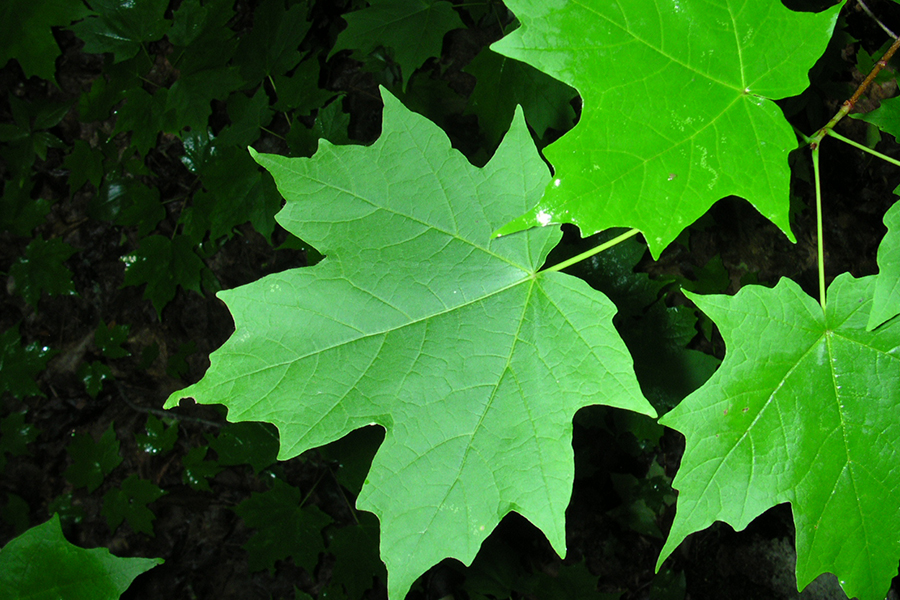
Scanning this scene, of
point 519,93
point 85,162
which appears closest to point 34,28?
point 85,162

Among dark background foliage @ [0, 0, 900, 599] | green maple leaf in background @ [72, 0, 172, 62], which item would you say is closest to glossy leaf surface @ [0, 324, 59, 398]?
dark background foliage @ [0, 0, 900, 599]

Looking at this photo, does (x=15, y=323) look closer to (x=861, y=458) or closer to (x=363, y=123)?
(x=363, y=123)

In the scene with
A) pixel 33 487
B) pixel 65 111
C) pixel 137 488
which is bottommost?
pixel 33 487

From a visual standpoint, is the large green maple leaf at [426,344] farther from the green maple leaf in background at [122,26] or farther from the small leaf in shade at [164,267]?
the green maple leaf in background at [122,26]

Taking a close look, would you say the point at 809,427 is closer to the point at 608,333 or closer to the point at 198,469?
the point at 608,333

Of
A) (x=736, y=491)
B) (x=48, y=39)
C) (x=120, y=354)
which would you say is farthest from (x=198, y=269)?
(x=736, y=491)

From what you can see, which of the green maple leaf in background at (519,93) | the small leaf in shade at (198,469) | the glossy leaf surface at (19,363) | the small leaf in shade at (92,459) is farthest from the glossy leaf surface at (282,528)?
the green maple leaf in background at (519,93)
